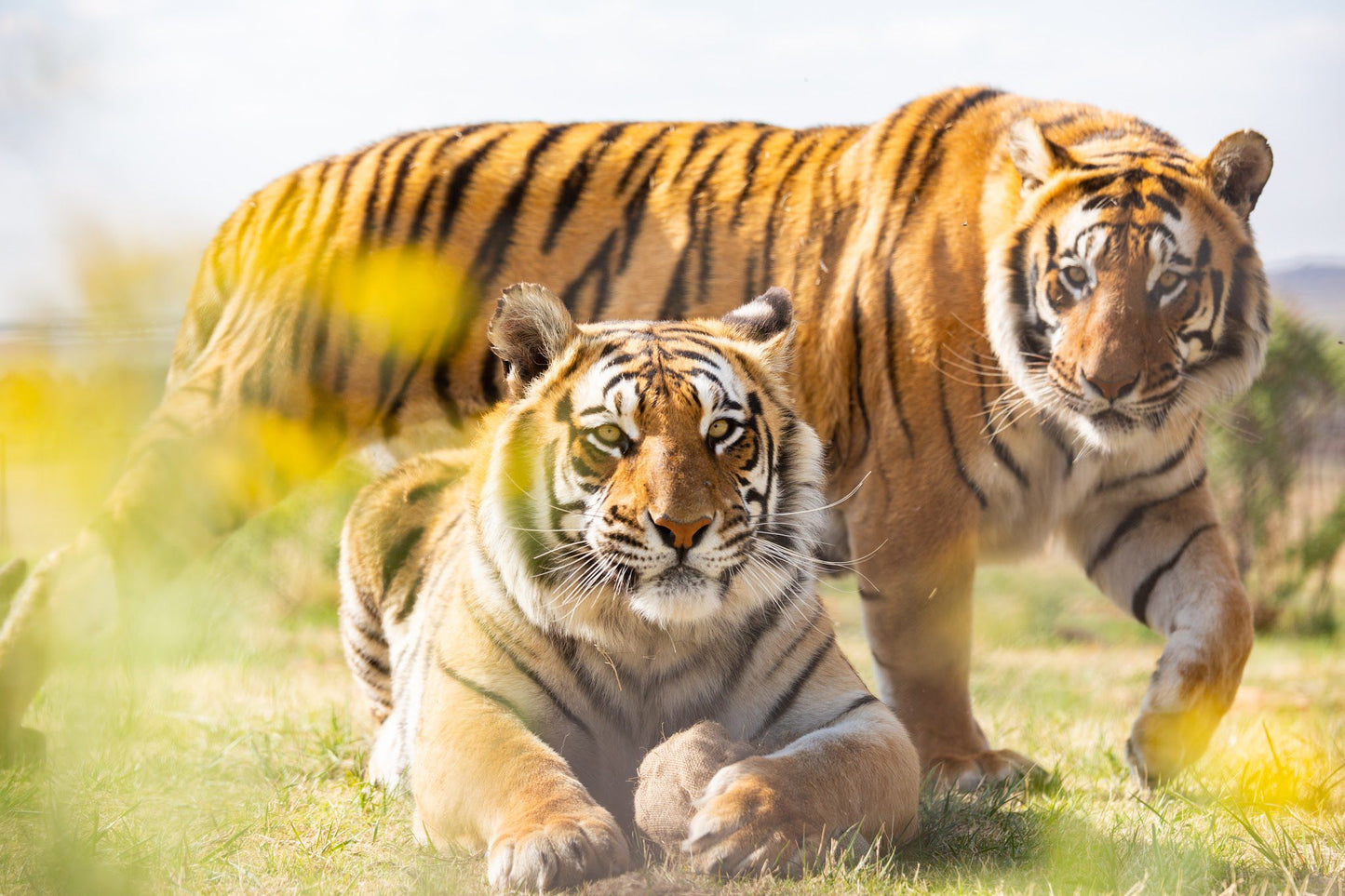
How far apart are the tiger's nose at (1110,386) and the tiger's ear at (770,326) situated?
74 cm

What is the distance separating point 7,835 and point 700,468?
1.34 meters

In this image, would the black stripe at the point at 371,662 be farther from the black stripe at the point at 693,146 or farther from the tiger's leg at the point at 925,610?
the black stripe at the point at 693,146

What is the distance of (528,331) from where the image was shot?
7.41 ft

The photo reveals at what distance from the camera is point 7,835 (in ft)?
7.25

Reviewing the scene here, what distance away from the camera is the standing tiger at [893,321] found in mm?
2912

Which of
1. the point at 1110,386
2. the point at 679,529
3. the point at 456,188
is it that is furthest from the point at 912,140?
the point at 679,529

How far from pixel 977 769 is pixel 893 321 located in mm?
1115

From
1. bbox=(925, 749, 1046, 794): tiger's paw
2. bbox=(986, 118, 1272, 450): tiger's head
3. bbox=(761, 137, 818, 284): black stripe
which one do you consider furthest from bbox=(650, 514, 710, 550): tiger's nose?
bbox=(761, 137, 818, 284): black stripe

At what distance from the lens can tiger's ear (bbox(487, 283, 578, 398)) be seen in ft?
7.27

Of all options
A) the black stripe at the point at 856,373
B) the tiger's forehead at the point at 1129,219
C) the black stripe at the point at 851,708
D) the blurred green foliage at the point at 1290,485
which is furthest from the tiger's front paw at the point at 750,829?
the blurred green foliage at the point at 1290,485

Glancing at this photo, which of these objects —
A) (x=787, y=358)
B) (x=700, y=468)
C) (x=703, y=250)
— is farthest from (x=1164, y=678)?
(x=703, y=250)

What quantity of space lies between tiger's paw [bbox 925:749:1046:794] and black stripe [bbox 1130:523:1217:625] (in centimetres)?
53

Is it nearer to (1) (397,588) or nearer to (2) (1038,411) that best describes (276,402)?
(1) (397,588)

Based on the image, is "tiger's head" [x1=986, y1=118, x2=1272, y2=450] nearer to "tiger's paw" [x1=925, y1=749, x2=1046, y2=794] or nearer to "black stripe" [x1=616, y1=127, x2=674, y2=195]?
"tiger's paw" [x1=925, y1=749, x2=1046, y2=794]
